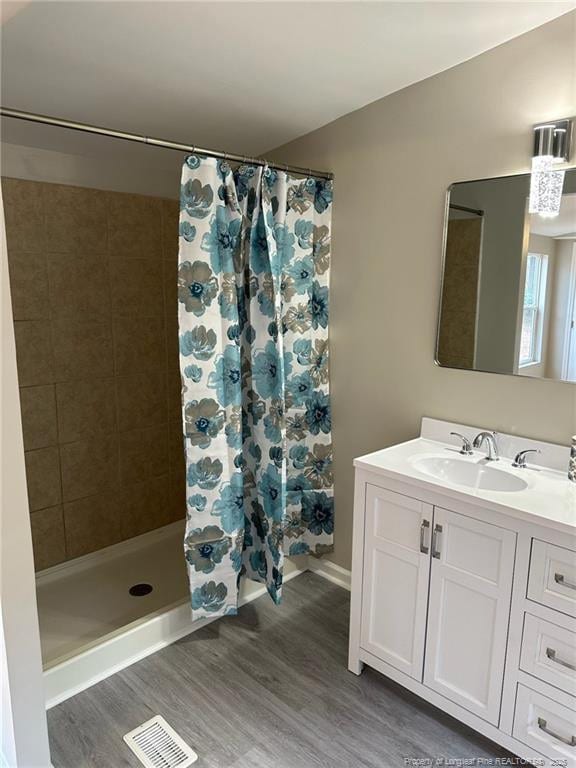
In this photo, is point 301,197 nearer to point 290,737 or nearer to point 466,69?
point 466,69

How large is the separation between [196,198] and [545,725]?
207 centimetres

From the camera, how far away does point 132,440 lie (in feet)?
10.2

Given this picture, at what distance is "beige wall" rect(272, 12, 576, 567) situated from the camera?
1.85m

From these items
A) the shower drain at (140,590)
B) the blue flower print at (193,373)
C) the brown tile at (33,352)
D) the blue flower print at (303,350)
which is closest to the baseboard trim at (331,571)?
the shower drain at (140,590)

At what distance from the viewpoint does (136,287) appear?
303 centimetres

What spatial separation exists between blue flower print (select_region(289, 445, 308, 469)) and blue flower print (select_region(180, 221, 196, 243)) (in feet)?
3.69

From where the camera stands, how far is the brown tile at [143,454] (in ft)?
10.1

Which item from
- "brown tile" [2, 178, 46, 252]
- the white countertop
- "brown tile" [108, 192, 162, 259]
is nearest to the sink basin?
the white countertop

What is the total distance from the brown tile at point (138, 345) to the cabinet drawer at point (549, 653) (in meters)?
Result: 2.33

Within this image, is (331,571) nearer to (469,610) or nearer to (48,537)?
(469,610)

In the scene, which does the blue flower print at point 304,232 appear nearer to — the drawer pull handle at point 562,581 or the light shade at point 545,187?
the light shade at point 545,187

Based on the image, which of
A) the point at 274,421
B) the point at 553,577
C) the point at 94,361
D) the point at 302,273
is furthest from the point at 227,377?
the point at 553,577

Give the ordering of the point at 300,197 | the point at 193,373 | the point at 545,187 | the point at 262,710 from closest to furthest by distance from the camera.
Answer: the point at 545,187 < the point at 262,710 < the point at 193,373 < the point at 300,197

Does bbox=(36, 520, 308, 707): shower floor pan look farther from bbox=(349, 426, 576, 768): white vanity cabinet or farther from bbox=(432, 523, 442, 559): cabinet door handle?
bbox=(432, 523, 442, 559): cabinet door handle
